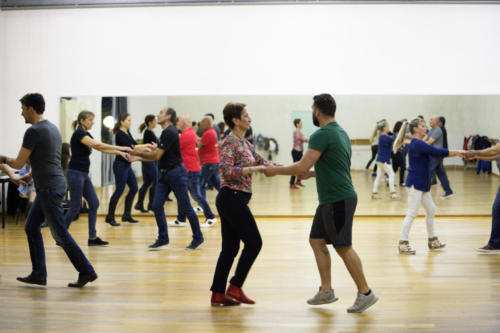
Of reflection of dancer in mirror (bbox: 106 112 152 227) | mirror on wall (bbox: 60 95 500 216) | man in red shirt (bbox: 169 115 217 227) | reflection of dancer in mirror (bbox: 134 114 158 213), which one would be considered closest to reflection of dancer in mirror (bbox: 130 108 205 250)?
man in red shirt (bbox: 169 115 217 227)

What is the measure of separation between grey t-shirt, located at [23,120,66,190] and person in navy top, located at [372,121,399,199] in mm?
6343

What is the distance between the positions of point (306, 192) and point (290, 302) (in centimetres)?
561

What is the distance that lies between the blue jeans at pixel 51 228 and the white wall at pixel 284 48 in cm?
464

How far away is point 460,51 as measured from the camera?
30.8 feet

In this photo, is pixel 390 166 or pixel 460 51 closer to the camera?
pixel 460 51

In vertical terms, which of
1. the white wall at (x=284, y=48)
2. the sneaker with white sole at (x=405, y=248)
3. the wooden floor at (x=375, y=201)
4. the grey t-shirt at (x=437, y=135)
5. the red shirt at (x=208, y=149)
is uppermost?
the white wall at (x=284, y=48)

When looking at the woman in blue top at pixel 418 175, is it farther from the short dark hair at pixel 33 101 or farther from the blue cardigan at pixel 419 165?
the short dark hair at pixel 33 101

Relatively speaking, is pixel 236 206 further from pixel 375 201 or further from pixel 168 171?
pixel 375 201

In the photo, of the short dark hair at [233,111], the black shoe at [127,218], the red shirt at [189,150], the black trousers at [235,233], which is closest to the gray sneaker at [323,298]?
the black trousers at [235,233]

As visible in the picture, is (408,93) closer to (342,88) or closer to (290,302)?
(342,88)

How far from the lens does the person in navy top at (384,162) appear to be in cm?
1009

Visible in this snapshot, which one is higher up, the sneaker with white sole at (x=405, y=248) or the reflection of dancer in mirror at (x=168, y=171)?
the reflection of dancer in mirror at (x=168, y=171)

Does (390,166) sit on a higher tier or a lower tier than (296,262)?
higher

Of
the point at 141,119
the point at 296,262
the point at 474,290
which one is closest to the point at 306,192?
the point at 141,119
